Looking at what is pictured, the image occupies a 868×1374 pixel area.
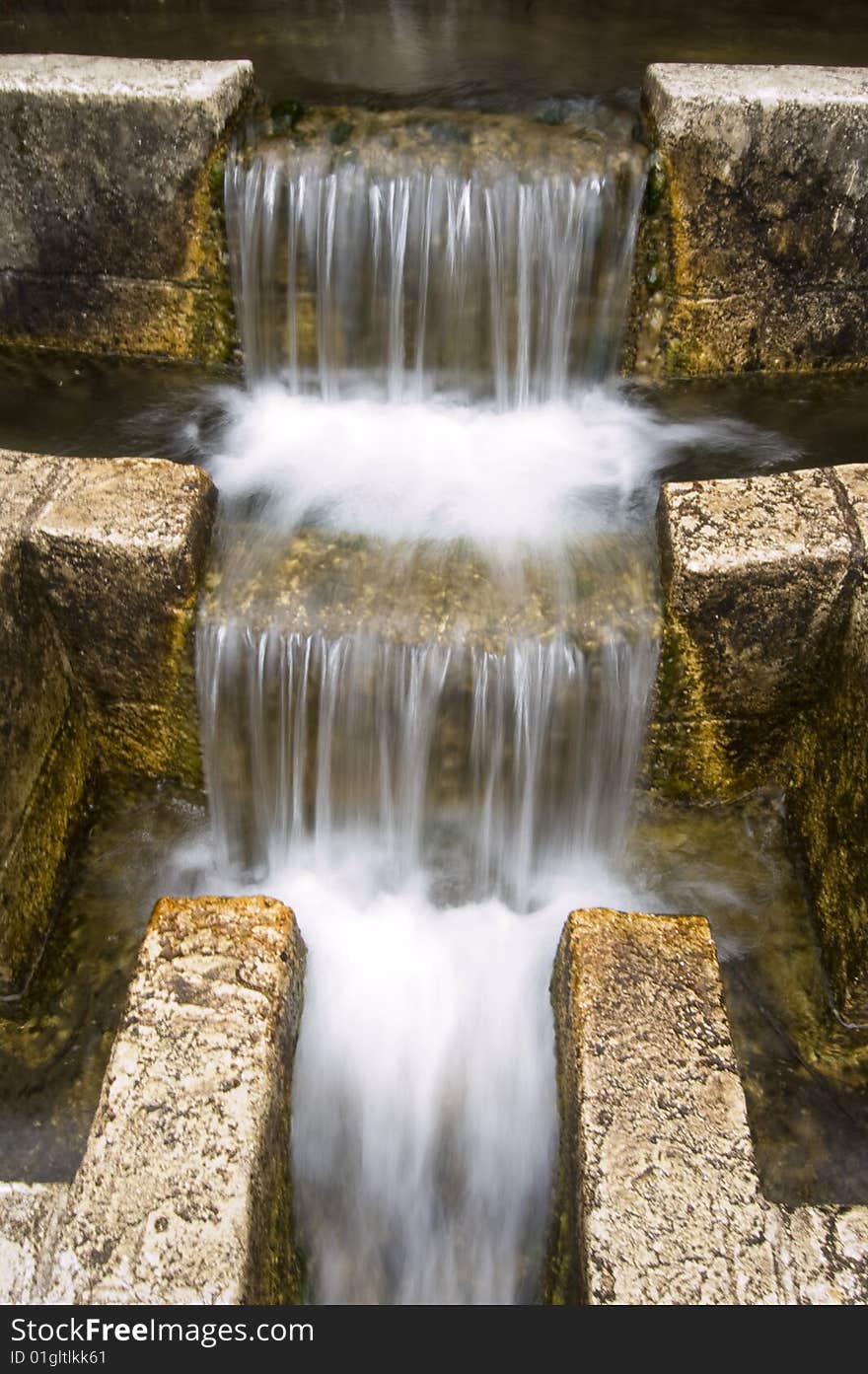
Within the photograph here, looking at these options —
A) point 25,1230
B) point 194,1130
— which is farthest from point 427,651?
point 25,1230

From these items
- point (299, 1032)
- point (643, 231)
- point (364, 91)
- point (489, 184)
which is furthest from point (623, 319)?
point (299, 1032)

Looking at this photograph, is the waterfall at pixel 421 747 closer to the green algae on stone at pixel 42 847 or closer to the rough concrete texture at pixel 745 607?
the rough concrete texture at pixel 745 607

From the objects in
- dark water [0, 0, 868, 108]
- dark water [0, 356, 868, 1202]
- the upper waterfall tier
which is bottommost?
dark water [0, 356, 868, 1202]

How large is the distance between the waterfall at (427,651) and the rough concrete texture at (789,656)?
193mm

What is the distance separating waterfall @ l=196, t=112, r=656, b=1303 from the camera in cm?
316

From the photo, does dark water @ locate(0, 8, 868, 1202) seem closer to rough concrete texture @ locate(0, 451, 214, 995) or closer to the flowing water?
the flowing water

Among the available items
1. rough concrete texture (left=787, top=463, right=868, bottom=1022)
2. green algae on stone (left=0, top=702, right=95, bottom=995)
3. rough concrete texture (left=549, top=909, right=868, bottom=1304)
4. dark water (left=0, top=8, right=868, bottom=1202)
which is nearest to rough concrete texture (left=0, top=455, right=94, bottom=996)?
green algae on stone (left=0, top=702, right=95, bottom=995)

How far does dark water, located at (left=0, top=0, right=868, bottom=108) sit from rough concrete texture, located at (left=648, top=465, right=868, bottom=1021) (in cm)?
287

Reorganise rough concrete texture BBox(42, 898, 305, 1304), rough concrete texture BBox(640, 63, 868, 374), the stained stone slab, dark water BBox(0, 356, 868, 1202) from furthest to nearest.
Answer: rough concrete texture BBox(640, 63, 868, 374) → the stained stone slab → dark water BBox(0, 356, 868, 1202) → rough concrete texture BBox(42, 898, 305, 1304)

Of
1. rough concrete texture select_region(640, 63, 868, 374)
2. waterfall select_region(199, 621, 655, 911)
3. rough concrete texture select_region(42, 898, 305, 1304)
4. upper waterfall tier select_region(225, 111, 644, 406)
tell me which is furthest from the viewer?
upper waterfall tier select_region(225, 111, 644, 406)

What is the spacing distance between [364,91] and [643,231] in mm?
1775

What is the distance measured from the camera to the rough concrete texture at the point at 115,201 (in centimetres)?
421

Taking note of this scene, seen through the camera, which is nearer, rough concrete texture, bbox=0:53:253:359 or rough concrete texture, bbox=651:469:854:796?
rough concrete texture, bbox=651:469:854:796

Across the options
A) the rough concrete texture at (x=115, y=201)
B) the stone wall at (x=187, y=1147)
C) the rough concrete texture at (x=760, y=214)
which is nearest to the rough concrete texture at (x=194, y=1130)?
the stone wall at (x=187, y=1147)
